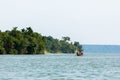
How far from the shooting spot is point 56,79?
77.9m

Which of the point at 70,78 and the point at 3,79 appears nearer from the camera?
the point at 3,79

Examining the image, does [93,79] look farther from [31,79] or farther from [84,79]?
[31,79]

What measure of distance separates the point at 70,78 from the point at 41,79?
4.57 metres

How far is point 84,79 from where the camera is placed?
78688mm

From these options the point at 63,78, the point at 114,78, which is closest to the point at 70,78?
the point at 63,78

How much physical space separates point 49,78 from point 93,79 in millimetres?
5889

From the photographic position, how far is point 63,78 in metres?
79.6

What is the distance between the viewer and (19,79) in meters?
76.2

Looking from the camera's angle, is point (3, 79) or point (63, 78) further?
point (63, 78)

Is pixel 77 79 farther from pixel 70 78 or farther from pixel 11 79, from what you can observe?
pixel 11 79

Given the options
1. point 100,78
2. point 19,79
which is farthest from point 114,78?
point 19,79

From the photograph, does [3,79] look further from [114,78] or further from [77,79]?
[114,78]

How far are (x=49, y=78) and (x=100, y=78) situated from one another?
22.4ft

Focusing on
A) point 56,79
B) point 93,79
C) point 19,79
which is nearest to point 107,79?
point 93,79
